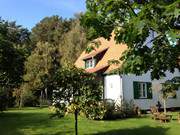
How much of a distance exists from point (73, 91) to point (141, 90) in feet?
52.9

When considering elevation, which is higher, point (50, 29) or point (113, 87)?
point (50, 29)

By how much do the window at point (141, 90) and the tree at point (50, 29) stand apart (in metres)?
48.4

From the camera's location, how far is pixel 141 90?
31.9m

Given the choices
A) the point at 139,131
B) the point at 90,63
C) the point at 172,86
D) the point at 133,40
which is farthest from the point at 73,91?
the point at 90,63

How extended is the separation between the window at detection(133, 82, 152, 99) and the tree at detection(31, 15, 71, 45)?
48.4 m

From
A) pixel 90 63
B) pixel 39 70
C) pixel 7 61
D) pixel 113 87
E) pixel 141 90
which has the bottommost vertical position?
pixel 141 90

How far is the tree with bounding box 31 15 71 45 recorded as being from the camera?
79.8m

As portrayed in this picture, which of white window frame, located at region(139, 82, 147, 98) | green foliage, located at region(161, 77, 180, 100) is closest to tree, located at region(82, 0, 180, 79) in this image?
green foliage, located at region(161, 77, 180, 100)

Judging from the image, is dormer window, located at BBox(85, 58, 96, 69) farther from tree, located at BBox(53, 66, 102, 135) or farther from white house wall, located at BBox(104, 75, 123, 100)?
tree, located at BBox(53, 66, 102, 135)

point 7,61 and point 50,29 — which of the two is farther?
point 50,29

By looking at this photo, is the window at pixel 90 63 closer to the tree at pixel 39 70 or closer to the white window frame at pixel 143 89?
the white window frame at pixel 143 89

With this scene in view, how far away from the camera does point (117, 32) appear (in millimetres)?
7223

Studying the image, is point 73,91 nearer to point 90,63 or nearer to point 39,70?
point 90,63

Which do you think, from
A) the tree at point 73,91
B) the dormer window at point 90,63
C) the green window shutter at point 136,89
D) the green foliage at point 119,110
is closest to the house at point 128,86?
the green window shutter at point 136,89
